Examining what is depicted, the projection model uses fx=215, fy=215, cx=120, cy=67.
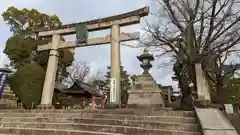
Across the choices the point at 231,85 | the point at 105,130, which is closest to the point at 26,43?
the point at 105,130

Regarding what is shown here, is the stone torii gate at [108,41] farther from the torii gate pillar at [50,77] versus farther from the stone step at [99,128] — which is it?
the stone step at [99,128]

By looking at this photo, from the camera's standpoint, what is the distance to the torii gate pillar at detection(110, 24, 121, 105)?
447 inches

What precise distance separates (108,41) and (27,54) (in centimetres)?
954

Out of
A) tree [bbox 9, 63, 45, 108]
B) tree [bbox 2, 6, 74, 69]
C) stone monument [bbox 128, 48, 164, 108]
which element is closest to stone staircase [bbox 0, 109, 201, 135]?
stone monument [bbox 128, 48, 164, 108]

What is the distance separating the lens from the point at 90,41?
44.0 feet

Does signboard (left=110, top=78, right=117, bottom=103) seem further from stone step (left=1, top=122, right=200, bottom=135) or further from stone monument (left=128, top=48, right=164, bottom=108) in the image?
stone step (left=1, top=122, right=200, bottom=135)

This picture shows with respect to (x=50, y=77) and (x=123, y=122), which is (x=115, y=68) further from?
(x=123, y=122)

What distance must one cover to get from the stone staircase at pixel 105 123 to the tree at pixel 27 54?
291 inches

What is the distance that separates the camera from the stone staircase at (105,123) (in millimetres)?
4949

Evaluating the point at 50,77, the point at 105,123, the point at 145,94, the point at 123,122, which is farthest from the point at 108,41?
the point at 123,122

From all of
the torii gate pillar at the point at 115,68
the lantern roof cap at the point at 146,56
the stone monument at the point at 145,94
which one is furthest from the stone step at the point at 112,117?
the lantern roof cap at the point at 146,56

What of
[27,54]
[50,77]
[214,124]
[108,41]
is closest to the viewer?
[214,124]

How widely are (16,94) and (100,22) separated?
325 inches

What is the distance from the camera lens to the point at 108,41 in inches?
508
